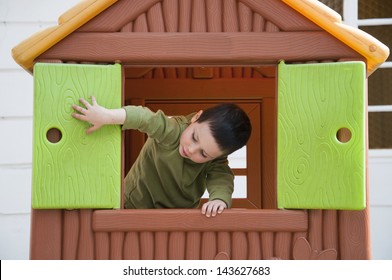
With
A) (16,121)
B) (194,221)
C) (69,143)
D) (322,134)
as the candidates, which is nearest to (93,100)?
(69,143)

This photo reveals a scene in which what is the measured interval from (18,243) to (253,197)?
1.11 m

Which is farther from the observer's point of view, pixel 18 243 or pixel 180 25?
pixel 18 243

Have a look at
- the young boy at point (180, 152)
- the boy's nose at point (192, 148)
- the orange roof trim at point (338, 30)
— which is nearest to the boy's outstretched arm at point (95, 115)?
the young boy at point (180, 152)

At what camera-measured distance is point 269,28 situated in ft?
4.99

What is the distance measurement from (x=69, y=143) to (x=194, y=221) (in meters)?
0.36

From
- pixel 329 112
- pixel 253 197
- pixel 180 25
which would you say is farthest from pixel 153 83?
pixel 329 112

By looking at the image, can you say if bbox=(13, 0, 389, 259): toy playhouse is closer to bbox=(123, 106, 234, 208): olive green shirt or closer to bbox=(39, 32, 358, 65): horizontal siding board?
bbox=(39, 32, 358, 65): horizontal siding board

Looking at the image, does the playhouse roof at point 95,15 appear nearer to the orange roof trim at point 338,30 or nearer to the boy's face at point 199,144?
the orange roof trim at point 338,30

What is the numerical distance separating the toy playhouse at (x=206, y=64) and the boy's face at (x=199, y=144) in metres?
0.21

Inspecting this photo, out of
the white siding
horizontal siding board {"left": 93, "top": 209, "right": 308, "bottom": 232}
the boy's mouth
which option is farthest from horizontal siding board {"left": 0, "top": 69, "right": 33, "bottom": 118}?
horizontal siding board {"left": 93, "top": 209, "right": 308, "bottom": 232}

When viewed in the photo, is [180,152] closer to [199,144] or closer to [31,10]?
[199,144]

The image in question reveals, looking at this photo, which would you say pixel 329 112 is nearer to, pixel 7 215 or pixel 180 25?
pixel 180 25

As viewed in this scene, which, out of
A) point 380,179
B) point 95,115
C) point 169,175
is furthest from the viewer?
point 380,179

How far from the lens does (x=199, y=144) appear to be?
1.66 m
